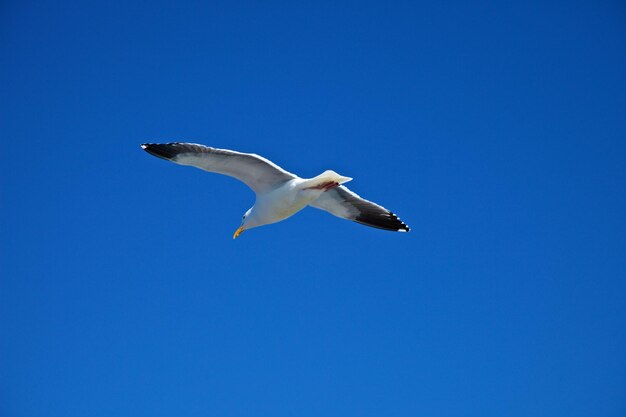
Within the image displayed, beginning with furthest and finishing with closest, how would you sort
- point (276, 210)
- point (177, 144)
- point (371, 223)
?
point (371, 223) < point (276, 210) < point (177, 144)

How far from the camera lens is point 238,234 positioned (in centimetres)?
1022

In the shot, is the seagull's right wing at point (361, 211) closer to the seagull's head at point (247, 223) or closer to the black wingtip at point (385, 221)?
the black wingtip at point (385, 221)

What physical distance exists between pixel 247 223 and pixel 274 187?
101cm

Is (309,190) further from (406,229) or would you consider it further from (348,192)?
(406,229)

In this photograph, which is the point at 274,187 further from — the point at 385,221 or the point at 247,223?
the point at 385,221

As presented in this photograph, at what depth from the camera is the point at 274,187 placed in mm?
9281

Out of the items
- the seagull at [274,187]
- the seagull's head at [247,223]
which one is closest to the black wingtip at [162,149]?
the seagull at [274,187]

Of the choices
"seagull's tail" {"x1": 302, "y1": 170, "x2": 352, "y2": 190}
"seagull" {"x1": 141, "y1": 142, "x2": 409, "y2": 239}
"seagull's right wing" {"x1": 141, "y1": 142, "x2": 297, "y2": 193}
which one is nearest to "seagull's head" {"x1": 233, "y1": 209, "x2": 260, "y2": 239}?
"seagull" {"x1": 141, "y1": 142, "x2": 409, "y2": 239}

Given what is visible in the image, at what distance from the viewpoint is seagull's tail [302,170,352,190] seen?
831 cm

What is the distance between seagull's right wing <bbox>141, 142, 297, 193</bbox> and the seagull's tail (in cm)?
44

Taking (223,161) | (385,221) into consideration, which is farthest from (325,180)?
(385,221)

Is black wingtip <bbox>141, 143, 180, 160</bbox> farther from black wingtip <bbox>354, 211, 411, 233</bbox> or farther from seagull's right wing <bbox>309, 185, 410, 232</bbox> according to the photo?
black wingtip <bbox>354, 211, 411, 233</bbox>

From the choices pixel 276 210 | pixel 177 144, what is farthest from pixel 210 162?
pixel 276 210

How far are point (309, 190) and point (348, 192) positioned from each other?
3.62 feet
